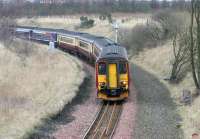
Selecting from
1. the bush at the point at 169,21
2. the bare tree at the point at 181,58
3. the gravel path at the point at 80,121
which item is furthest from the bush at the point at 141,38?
the gravel path at the point at 80,121

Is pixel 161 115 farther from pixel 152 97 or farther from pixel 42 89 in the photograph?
pixel 42 89

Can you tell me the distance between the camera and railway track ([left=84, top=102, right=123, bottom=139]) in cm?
2302

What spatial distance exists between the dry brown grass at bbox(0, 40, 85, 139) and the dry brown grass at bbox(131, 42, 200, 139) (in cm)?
682

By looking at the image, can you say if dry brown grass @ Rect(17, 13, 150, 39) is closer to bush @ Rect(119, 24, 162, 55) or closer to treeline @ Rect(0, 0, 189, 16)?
treeline @ Rect(0, 0, 189, 16)

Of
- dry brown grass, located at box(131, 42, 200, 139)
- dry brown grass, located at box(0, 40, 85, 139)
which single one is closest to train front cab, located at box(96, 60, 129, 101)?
dry brown grass, located at box(0, 40, 85, 139)

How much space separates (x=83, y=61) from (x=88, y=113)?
73.7ft

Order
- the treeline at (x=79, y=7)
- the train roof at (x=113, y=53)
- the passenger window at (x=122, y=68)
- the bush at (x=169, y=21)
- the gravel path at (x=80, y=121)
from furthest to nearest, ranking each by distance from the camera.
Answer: the treeline at (x=79, y=7) → the bush at (x=169, y=21) → the train roof at (x=113, y=53) → the passenger window at (x=122, y=68) → the gravel path at (x=80, y=121)

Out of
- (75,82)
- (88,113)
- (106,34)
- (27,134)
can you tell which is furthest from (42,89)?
(106,34)

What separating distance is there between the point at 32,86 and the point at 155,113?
11729 mm

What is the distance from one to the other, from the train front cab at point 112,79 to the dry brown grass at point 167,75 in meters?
Result: 3.69

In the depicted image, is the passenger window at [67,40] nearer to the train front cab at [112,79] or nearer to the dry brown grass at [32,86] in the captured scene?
the dry brown grass at [32,86]

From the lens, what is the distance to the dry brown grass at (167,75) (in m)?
24.2

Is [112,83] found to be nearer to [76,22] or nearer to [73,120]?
[73,120]

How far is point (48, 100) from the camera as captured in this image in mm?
30141
